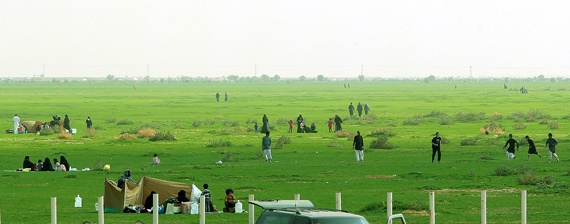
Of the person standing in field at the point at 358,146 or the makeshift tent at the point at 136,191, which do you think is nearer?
the makeshift tent at the point at 136,191

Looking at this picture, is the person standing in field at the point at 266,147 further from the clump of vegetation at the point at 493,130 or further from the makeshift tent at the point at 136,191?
the clump of vegetation at the point at 493,130

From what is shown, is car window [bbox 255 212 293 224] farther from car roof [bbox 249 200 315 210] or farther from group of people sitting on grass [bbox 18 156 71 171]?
group of people sitting on grass [bbox 18 156 71 171]

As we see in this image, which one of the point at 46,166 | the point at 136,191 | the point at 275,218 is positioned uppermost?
the point at 275,218

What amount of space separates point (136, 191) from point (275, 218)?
11302 millimetres

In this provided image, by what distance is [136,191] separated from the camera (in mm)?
25531

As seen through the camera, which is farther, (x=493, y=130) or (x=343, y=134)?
(x=493, y=130)

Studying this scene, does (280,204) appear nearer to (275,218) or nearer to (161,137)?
(275,218)

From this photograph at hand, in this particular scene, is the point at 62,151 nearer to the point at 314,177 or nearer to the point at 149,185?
the point at 314,177

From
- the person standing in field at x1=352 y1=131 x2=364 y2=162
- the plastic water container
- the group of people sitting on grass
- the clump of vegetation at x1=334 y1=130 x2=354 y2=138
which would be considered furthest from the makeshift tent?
the clump of vegetation at x1=334 y1=130 x2=354 y2=138

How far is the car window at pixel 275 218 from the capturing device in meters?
14.5

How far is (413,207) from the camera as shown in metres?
25.3

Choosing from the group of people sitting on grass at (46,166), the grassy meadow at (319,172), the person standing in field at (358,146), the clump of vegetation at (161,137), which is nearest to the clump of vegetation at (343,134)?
the grassy meadow at (319,172)

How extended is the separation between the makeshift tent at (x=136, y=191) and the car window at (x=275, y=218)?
425 inches

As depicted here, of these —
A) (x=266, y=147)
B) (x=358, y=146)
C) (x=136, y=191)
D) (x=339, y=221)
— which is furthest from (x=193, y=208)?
(x=358, y=146)
